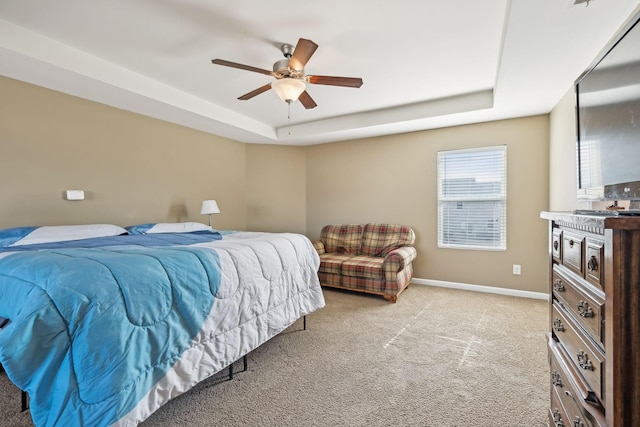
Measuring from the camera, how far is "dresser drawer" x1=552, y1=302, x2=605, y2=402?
83 cm

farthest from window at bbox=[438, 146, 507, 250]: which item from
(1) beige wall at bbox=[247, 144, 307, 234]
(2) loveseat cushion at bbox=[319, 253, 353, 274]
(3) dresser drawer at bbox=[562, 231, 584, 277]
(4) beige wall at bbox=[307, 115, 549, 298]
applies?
(3) dresser drawer at bbox=[562, 231, 584, 277]

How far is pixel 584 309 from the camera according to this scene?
3.05 feet

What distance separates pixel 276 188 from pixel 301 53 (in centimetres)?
332

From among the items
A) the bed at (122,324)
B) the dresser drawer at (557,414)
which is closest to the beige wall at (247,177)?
the bed at (122,324)

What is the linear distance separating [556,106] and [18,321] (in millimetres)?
4608

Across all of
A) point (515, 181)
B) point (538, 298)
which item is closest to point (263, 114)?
point (515, 181)

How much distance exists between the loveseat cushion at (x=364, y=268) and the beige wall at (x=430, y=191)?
3.13ft

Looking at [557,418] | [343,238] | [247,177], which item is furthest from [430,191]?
[557,418]

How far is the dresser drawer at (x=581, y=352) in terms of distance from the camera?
831 mm

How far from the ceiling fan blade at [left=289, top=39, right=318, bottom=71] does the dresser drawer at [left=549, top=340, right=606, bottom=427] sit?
213cm

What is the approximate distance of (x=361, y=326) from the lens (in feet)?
9.19

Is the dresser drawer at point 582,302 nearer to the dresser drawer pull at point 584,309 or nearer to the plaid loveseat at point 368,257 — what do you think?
the dresser drawer pull at point 584,309

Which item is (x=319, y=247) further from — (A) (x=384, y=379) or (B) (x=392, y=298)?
(A) (x=384, y=379)

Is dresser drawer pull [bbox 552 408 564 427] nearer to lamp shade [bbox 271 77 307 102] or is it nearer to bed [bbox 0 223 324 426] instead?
bed [bbox 0 223 324 426]
